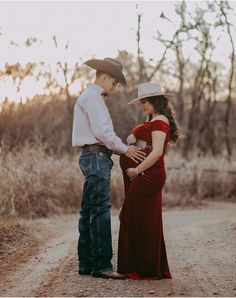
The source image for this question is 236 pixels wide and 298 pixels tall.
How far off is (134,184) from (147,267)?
793mm

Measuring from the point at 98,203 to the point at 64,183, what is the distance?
28.1 ft

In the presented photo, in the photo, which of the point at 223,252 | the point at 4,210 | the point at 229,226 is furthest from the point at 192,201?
the point at 223,252

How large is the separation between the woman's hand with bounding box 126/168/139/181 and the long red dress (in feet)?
0.13

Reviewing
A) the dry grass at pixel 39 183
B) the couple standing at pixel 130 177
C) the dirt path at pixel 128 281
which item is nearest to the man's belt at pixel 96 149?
the couple standing at pixel 130 177

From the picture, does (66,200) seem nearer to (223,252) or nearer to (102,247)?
(223,252)

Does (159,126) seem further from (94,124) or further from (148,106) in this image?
(94,124)

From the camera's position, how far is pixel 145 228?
21.9ft

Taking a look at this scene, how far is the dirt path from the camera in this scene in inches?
241

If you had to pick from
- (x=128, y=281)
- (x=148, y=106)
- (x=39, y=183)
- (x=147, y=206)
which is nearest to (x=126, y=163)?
(x=147, y=206)

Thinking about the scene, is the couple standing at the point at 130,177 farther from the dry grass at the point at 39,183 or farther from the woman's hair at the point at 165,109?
the dry grass at the point at 39,183

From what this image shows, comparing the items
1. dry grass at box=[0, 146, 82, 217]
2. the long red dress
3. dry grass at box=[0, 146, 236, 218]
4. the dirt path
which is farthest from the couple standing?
dry grass at box=[0, 146, 82, 217]

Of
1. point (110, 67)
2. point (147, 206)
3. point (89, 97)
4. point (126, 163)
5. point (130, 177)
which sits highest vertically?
point (110, 67)

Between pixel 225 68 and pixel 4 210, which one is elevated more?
pixel 225 68

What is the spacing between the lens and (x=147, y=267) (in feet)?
21.7
